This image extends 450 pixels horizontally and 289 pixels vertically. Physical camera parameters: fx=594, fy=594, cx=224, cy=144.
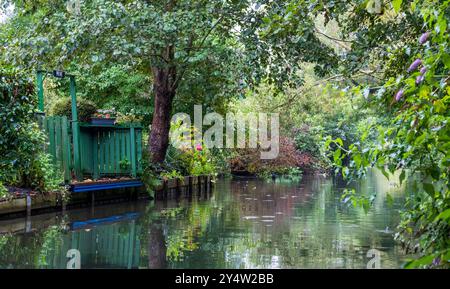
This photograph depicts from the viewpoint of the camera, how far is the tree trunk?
51.5 feet

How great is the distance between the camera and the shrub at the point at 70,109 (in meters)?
15.9

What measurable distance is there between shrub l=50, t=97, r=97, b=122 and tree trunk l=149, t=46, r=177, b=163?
1.90 m

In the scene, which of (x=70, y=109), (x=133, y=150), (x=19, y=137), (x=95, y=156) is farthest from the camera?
(x=70, y=109)

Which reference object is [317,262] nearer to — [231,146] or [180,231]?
[180,231]

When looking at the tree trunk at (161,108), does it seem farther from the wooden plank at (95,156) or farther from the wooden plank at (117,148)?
the wooden plank at (95,156)

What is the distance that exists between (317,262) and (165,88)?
1031 centimetres

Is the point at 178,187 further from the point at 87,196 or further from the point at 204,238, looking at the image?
the point at 204,238

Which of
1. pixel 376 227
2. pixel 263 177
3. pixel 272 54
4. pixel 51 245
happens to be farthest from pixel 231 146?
pixel 51 245

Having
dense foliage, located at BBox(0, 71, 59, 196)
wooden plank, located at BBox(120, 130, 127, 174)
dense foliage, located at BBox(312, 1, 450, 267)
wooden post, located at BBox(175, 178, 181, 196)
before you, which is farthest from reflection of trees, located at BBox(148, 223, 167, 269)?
wooden post, located at BBox(175, 178, 181, 196)

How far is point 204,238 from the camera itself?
7867 millimetres

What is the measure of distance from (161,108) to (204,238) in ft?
→ 27.6

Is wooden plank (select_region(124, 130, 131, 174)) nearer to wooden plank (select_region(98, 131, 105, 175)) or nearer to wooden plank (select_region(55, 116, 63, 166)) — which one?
wooden plank (select_region(98, 131, 105, 175))

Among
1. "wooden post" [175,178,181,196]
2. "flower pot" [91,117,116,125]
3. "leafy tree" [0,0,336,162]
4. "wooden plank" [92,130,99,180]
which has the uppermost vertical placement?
"leafy tree" [0,0,336,162]

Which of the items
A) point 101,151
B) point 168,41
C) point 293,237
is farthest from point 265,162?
point 293,237
